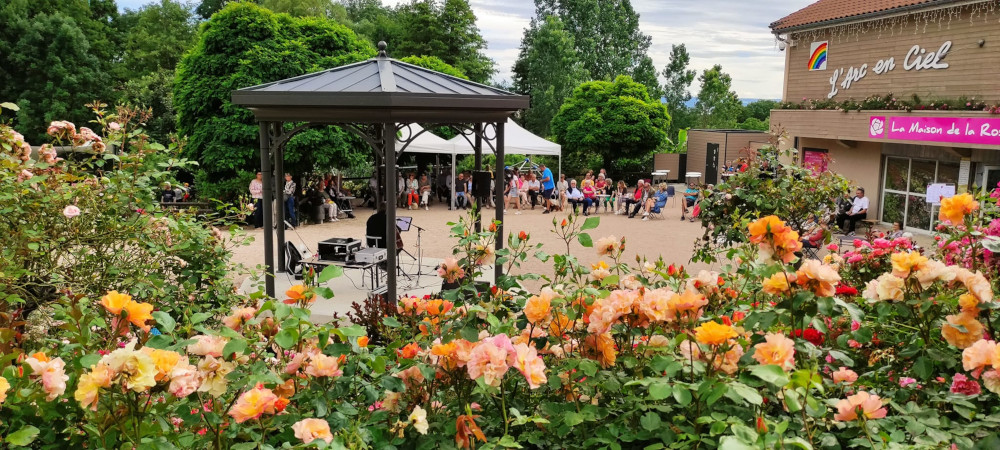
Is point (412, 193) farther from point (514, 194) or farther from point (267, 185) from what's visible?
point (267, 185)

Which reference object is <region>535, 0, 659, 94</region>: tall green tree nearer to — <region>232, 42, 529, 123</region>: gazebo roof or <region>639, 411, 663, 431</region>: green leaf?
<region>232, 42, 529, 123</region>: gazebo roof

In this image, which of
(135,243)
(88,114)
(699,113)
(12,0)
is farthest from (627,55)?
(135,243)

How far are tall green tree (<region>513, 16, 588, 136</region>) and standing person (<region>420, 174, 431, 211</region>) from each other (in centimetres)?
2034

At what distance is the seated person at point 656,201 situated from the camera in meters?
19.5

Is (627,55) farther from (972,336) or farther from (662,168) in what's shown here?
(972,336)

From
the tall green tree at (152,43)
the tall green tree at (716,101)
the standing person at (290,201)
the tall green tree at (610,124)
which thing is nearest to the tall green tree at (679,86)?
the tall green tree at (716,101)

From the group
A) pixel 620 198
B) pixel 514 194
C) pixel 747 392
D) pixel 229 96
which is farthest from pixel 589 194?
pixel 747 392

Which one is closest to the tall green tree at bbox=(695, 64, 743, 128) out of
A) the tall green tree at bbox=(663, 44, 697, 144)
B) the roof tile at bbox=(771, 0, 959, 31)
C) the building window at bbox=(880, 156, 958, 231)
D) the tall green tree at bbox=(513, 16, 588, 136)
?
the tall green tree at bbox=(663, 44, 697, 144)

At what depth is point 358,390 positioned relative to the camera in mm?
2344

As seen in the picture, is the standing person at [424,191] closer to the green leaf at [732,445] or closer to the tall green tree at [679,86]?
the green leaf at [732,445]

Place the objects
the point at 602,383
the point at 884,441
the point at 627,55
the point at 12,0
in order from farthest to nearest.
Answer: the point at 627,55 → the point at 12,0 → the point at 602,383 → the point at 884,441

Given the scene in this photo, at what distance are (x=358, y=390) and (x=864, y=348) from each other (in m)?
1.69

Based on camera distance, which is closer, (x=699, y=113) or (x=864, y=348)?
(x=864, y=348)

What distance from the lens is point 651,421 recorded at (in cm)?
192
